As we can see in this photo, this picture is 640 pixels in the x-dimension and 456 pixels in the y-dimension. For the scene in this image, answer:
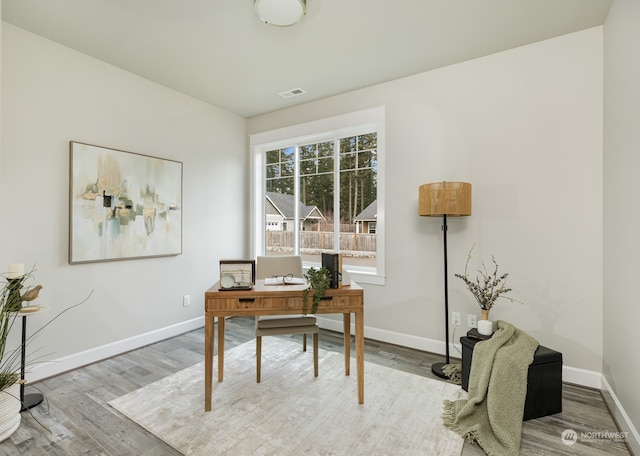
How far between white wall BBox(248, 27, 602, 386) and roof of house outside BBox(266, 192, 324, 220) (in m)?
1.02

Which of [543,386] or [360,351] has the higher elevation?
[360,351]

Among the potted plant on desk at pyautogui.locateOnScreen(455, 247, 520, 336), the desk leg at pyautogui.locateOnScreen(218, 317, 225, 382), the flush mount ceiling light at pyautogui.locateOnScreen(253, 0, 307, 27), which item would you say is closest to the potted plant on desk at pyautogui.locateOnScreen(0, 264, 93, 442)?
the desk leg at pyautogui.locateOnScreen(218, 317, 225, 382)

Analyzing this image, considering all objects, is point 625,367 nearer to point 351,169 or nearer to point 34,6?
point 351,169

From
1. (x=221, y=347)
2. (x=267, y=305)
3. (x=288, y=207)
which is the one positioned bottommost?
(x=221, y=347)

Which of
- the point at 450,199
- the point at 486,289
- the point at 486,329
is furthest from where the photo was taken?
the point at 450,199

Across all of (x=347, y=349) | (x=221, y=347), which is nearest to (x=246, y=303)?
(x=221, y=347)

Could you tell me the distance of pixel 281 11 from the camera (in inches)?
79.4

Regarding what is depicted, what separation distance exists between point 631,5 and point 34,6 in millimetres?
3713

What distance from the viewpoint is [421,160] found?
2.97 metres

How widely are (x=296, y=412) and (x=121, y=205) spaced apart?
2.42 m

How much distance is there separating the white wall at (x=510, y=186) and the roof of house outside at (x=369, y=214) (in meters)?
0.18

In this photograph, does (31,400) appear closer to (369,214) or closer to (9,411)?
(9,411)

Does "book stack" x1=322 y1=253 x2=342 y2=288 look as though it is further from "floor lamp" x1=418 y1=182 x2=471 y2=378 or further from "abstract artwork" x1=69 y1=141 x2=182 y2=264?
"abstract artwork" x1=69 y1=141 x2=182 y2=264

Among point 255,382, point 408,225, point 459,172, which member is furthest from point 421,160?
point 255,382
